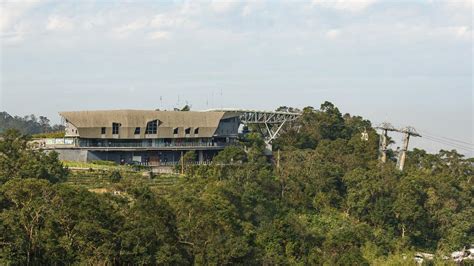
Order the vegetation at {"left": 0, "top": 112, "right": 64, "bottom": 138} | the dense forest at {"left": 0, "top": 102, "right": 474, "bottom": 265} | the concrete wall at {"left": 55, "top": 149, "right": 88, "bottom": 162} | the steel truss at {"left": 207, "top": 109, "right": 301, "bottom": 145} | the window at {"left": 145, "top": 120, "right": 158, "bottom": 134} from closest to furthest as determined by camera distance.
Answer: the dense forest at {"left": 0, "top": 102, "right": 474, "bottom": 265} → the concrete wall at {"left": 55, "top": 149, "right": 88, "bottom": 162} → the window at {"left": 145, "top": 120, "right": 158, "bottom": 134} → the steel truss at {"left": 207, "top": 109, "right": 301, "bottom": 145} → the vegetation at {"left": 0, "top": 112, "right": 64, "bottom": 138}

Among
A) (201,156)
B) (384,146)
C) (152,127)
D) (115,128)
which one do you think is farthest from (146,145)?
(384,146)

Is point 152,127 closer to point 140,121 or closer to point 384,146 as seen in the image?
point 140,121

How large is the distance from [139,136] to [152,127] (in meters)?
1.28

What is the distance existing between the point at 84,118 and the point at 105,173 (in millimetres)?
10135

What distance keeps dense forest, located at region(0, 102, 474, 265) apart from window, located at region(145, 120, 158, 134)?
14.3ft

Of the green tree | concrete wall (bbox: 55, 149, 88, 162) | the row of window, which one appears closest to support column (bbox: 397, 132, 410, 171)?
the row of window

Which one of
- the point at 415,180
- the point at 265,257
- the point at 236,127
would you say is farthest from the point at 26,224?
the point at 236,127

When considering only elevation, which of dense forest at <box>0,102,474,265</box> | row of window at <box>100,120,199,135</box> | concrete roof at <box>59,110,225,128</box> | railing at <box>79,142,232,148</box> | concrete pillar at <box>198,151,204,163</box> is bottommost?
dense forest at <box>0,102,474,265</box>

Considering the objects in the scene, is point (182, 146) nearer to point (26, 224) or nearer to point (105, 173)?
point (105, 173)

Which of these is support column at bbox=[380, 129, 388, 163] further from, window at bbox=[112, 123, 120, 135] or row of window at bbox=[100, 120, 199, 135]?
window at bbox=[112, 123, 120, 135]

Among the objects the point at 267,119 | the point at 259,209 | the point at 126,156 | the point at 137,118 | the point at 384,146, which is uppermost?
the point at 267,119

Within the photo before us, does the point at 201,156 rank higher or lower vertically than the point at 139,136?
lower

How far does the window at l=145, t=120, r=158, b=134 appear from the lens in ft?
191

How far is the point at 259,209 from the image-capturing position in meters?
41.6
